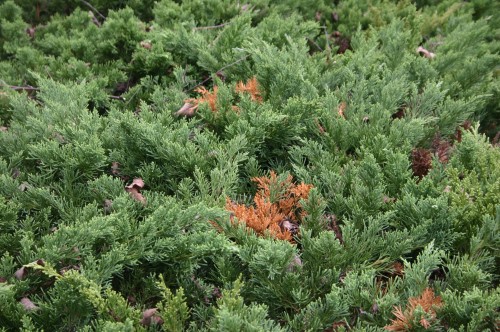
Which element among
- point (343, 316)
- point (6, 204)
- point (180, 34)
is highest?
point (180, 34)

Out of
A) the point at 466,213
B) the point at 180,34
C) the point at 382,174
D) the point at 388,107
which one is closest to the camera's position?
the point at 466,213

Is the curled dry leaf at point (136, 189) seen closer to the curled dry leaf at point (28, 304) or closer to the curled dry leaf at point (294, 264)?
the curled dry leaf at point (28, 304)

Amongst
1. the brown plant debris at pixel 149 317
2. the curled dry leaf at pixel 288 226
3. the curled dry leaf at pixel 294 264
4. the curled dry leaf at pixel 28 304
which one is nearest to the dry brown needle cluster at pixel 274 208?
the curled dry leaf at pixel 288 226

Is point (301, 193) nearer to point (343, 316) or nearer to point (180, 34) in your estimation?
point (343, 316)

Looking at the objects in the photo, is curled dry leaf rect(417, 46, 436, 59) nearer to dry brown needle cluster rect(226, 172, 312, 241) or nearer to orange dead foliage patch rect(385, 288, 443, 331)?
dry brown needle cluster rect(226, 172, 312, 241)

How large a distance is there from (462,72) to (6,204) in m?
2.75

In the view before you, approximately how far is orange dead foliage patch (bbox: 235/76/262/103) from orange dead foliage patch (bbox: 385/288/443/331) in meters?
1.40

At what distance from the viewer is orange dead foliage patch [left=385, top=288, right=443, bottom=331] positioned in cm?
173

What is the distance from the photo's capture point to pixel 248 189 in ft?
8.04

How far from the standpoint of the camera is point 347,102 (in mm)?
2820

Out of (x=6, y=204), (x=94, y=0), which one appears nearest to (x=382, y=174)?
(x=6, y=204)

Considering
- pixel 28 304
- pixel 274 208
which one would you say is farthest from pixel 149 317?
pixel 274 208

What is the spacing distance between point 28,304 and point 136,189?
2.21ft

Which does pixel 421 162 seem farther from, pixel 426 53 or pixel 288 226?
pixel 426 53
